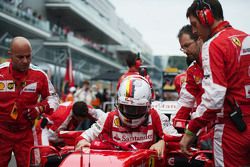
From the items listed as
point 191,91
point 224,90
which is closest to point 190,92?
point 191,91

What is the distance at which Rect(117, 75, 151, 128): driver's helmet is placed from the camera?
13.9 ft

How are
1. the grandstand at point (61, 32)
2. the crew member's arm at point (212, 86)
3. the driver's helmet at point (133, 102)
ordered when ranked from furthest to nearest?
the grandstand at point (61, 32) < the driver's helmet at point (133, 102) < the crew member's arm at point (212, 86)

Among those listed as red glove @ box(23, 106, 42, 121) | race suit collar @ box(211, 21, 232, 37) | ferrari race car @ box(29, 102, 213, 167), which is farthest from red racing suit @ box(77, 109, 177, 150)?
race suit collar @ box(211, 21, 232, 37)

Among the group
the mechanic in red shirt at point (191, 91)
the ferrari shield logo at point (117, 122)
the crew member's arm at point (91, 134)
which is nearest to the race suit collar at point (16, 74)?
Result: the crew member's arm at point (91, 134)

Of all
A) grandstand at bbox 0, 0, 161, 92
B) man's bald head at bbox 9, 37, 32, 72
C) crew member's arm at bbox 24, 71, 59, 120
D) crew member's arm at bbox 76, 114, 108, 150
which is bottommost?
crew member's arm at bbox 76, 114, 108, 150

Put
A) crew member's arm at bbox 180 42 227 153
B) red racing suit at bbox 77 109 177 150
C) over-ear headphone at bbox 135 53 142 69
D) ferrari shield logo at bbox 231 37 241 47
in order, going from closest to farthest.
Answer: crew member's arm at bbox 180 42 227 153
ferrari shield logo at bbox 231 37 241 47
red racing suit at bbox 77 109 177 150
over-ear headphone at bbox 135 53 142 69

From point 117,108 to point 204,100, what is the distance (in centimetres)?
143

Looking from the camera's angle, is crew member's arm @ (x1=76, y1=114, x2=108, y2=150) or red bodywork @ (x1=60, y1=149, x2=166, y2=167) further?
crew member's arm @ (x1=76, y1=114, x2=108, y2=150)

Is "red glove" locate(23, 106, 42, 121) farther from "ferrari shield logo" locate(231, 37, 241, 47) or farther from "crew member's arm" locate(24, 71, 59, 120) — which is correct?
"ferrari shield logo" locate(231, 37, 241, 47)

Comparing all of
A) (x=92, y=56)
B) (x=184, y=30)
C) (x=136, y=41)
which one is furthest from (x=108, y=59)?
(x=184, y=30)

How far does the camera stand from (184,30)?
5.49 metres

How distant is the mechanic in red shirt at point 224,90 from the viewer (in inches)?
126

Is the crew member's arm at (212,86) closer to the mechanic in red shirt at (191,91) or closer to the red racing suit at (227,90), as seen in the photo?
the red racing suit at (227,90)

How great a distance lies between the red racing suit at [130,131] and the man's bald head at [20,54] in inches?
46.4
